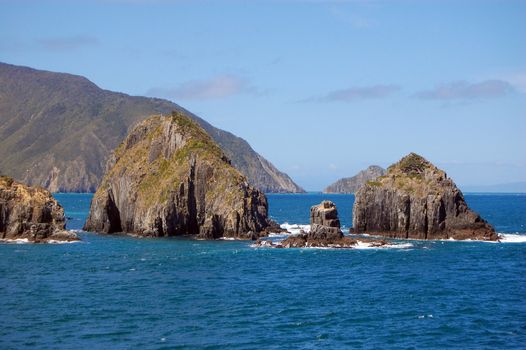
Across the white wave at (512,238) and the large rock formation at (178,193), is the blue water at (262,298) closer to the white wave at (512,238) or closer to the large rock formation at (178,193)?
the white wave at (512,238)

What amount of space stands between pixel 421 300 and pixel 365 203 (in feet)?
222

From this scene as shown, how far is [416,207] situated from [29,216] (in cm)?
6581

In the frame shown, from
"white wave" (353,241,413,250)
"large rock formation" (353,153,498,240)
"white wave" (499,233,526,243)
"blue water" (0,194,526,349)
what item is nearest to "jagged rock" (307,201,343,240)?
"white wave" (353,241,413,250)

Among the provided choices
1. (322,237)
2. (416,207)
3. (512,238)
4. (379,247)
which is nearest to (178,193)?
(322,237)

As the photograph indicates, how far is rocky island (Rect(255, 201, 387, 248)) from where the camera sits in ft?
372

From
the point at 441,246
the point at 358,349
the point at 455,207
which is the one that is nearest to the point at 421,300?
the point at 358,349

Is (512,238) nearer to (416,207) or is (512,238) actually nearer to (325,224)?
(416,207)

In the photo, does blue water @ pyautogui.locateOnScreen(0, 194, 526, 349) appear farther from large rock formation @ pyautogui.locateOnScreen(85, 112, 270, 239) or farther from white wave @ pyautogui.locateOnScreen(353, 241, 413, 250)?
Answer: large rock formation @ pyautogui.locateOnScreen(85, 112, 270, 239)

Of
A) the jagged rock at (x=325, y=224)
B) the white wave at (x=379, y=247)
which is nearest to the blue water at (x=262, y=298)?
the white wave at (x=379, y=247)

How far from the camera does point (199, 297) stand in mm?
69312

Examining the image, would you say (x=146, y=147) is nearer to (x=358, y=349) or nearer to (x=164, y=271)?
(x=164, y=271)

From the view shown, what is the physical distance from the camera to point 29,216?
12094 centimetres

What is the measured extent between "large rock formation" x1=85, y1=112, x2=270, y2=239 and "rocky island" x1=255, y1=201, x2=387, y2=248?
1233cm

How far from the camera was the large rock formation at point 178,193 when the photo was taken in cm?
12875
